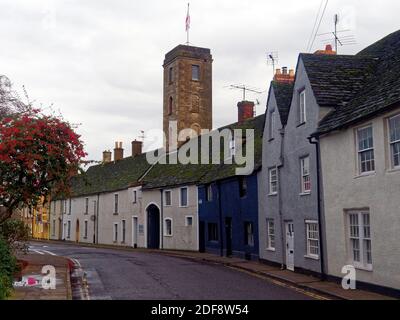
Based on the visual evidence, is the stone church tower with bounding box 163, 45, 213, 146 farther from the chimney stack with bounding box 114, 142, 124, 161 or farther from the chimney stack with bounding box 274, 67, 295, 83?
the chimney stack with bounding box 274, 67, 295, 83

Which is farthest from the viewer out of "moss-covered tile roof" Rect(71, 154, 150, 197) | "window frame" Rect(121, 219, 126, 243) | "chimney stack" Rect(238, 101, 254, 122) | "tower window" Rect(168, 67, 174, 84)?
"tower window" Rect(168, 67, 174, 84)

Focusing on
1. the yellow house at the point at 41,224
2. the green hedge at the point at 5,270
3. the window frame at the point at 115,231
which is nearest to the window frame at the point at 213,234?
the window frame at the point at 115,231

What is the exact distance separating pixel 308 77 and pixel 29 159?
11375 millimetres

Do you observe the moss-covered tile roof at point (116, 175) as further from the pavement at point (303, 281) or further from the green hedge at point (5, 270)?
the green hedge at point (5, 270)

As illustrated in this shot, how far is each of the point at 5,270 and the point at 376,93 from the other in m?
13.2

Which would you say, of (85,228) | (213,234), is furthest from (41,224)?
(213,234)

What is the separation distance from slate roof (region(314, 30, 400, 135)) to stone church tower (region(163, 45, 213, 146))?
31077 millimetres

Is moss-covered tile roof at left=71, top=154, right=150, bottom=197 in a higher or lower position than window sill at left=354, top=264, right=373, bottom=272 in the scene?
higher

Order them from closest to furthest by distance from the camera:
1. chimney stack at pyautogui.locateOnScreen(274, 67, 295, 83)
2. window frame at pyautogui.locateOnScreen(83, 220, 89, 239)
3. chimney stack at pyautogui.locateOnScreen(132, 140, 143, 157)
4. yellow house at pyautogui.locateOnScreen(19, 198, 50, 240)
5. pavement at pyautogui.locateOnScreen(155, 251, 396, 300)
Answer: pavement at pyautogui.locateOnScreen(155, 251, 396, 300) → chimney stack at pyautogui.locateOnScreen(274, 67, 295, 83) → window frame at pyautogui.locateOnScreen(83, 220, 89, 239) → chimney stack at pyautogui.locateOnScreen(132, 140, 143, 157) → yellow house at pyautogui.locateOnScreen(19, 198, 50, 240)

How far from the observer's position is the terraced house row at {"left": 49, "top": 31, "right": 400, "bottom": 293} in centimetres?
1583

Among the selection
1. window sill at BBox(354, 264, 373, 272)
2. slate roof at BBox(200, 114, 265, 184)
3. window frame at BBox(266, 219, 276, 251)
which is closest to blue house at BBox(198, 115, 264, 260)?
slate roof at BBox(200, 114, 265, 184)

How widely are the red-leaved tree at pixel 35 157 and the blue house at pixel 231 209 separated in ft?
35.1

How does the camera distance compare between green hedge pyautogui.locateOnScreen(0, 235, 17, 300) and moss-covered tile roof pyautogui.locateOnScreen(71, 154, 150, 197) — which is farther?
moss-covered tile roof pyautogui.locateOnScreen(71, 154, 150, 197)

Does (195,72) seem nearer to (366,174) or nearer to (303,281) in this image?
(303,281)
